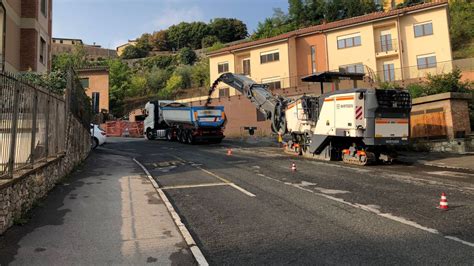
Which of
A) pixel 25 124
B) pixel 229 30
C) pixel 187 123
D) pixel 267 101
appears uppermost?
pixel 229 30

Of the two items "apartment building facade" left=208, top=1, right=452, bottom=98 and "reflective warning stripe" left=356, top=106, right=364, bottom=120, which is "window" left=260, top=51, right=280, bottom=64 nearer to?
"apartment building facade" left=208, top=1, right=452, bottom=98

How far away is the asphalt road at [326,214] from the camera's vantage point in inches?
214

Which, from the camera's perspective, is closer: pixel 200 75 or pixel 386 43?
pixel 386 43

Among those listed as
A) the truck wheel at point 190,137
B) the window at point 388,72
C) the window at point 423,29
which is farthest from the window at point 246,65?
the truck wheel at point 190,137

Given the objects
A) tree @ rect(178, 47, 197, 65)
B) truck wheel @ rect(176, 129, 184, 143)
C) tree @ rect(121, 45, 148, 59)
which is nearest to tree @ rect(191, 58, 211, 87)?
tree @ rect(178, 47, 197, 65)

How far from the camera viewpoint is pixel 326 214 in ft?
24.8

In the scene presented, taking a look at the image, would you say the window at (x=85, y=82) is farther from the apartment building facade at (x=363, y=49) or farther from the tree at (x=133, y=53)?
the tree at (x=133, y=53)

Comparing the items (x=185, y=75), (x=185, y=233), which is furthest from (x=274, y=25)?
(x=185, y=233)

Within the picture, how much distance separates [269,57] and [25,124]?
37904 mm

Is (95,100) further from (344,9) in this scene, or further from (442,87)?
(344,9)

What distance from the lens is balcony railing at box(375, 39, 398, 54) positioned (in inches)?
1501

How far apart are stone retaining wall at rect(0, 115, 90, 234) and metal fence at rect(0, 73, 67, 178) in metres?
0.20

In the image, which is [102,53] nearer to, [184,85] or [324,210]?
[184,85]

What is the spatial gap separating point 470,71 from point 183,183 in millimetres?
30059
